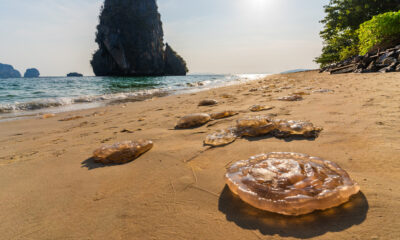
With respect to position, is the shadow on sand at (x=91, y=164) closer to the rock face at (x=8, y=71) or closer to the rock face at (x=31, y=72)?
the rock face at (x=8, y=71)

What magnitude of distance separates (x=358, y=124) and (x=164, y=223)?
168 cm

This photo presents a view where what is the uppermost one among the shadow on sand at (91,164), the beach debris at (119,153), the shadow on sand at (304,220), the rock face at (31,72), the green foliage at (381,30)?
the rock face at (31,72)

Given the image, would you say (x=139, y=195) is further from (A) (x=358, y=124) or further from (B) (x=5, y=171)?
(A) (x=358, y=124)

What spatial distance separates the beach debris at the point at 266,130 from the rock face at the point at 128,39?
193ft

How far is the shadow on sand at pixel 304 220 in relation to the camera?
65cm

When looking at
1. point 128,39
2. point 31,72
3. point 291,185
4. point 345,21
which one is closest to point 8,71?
point 31,72

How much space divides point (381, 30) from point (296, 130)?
12685 millimetres

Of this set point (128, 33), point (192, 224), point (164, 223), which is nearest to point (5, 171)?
point (164, 223)

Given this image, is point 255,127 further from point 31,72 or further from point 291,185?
point 31,72

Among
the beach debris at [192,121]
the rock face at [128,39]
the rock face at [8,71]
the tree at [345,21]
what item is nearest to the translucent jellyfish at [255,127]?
the beach debris at [192,121]

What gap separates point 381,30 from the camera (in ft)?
31.7

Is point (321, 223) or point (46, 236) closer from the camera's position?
point (321, 223)

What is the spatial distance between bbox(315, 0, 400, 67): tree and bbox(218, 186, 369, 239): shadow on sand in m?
18.2

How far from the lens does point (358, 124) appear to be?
155 centimetres
